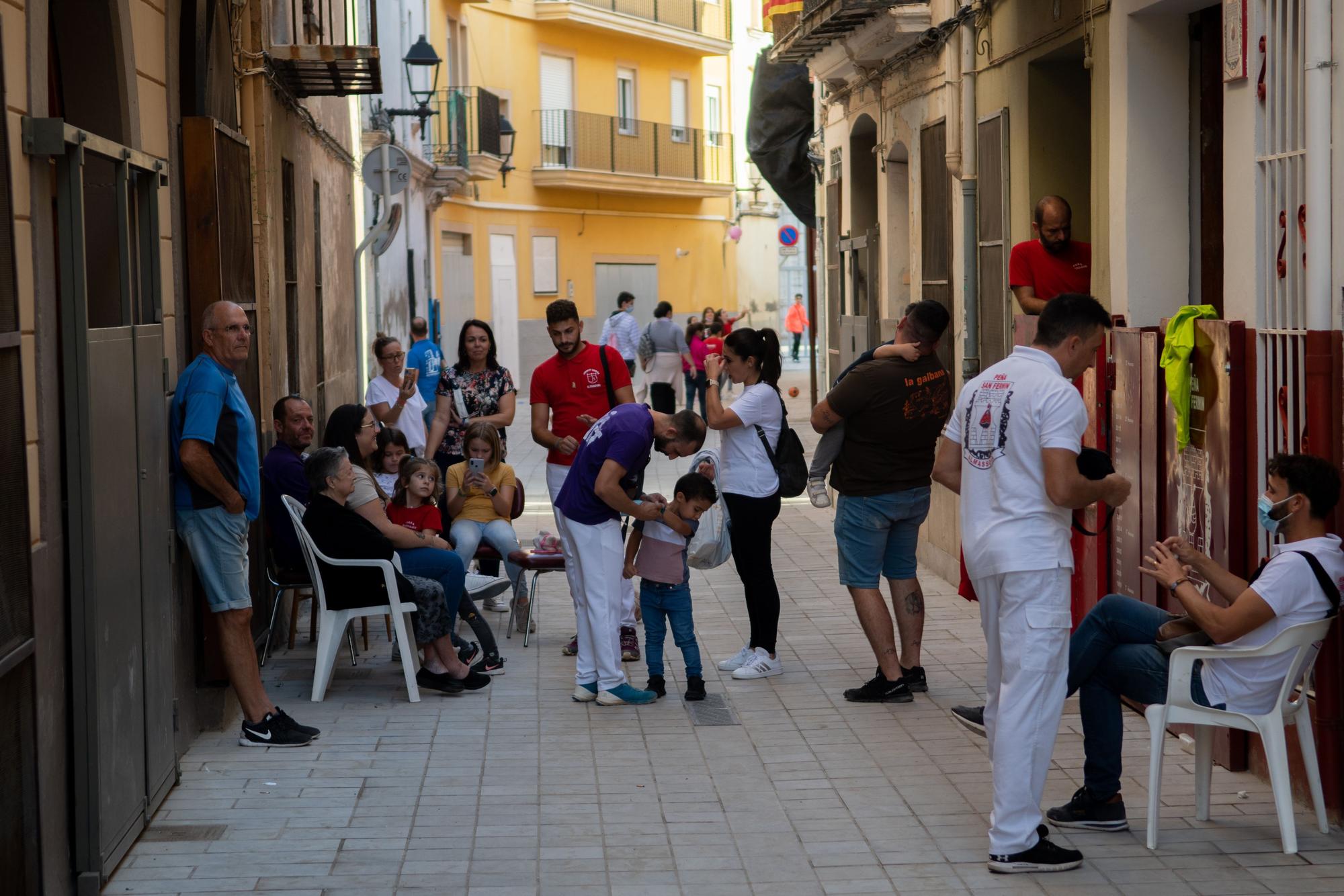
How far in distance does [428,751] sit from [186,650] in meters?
1.13

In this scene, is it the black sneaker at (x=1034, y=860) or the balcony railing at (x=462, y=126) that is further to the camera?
the balcony railing at (x=462, y=126)

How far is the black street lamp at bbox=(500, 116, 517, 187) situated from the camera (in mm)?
31594

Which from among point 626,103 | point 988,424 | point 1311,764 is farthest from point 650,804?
point 626,103

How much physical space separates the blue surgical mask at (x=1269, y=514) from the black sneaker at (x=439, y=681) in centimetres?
416

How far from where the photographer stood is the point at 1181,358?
672 centimetres

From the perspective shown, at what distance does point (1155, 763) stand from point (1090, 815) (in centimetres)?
40

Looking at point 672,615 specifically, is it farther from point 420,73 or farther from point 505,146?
point 505,146

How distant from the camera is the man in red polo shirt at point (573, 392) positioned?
29.9 ft

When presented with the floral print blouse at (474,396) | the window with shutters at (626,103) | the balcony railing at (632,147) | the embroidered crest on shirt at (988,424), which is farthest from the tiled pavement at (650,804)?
the window with shutters at (626,103)

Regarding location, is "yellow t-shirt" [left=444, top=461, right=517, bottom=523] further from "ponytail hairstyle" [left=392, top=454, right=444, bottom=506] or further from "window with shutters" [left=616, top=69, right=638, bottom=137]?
"window with shutters" [left=616, top=69, right=638, bottom=137]

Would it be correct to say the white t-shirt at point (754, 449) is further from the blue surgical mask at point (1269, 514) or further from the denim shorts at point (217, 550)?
the blue surgical mask at point (1269, 514)

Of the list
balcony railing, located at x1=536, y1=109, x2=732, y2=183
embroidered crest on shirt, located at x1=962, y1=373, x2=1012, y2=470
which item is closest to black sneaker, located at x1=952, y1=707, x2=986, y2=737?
embroidered crest on shirt, located at x1=962, y1=373, x2=1012, y2=470

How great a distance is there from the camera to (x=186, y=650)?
22.8 ft

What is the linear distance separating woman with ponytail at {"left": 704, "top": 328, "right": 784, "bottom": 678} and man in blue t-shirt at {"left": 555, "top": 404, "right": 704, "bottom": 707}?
59 centimetres
